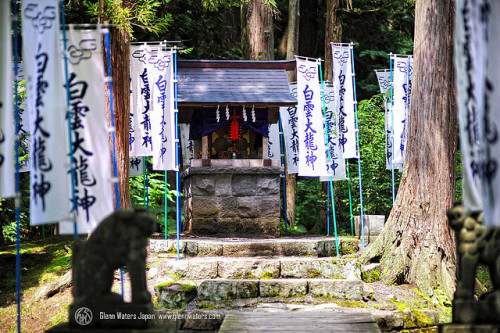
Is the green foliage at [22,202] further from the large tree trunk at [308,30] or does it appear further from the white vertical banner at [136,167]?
the large tree trunk at [308,30]

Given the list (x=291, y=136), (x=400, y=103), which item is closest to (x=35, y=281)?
(x=291, y=136)

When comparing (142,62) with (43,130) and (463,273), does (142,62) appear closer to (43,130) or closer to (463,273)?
(43,130)

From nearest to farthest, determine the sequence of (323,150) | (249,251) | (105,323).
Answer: (105,323) → (249,251) → (323,150)

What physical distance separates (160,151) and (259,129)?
313 cm

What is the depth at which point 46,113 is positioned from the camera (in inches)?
199

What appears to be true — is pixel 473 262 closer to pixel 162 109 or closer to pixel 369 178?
pixel 162 109

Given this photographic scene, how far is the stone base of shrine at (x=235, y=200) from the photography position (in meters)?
11.8

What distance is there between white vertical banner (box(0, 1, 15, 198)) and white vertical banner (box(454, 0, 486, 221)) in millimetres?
4114

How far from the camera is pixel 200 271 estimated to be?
8.46 meters

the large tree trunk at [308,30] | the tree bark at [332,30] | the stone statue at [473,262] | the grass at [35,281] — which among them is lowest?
the grass at [35,281]

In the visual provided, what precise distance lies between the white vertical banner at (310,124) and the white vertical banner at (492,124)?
21.4ft

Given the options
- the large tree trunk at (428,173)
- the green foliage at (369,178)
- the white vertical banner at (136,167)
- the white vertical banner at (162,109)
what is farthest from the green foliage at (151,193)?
the large tree trunk at (428,173)

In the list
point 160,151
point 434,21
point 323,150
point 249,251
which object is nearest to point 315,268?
point 249,251

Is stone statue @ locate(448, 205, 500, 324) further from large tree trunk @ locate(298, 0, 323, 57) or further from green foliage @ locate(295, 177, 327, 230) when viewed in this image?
large tree trunk @ locate(298, 0, 323, 57)
